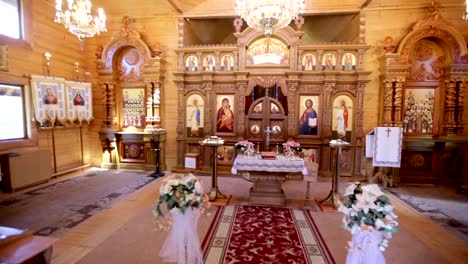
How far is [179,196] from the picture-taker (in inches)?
94.0

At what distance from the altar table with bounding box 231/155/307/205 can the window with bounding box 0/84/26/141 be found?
5423 millimetres

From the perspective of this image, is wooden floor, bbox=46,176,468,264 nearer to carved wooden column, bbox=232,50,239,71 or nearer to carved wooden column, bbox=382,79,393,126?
carved wooden column, bbox=382,79,393,126

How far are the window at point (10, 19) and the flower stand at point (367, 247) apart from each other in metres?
7.87

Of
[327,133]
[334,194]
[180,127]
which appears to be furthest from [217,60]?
[334,194]

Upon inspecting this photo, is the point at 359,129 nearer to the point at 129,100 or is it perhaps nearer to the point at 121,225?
the point at 121,225

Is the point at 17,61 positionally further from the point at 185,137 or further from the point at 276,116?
the point at 276,116

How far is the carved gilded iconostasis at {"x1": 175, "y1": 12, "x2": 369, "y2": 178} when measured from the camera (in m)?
7.04

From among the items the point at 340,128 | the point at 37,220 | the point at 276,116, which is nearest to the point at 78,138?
the point at 37,220

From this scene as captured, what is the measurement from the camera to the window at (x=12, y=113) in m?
5.68

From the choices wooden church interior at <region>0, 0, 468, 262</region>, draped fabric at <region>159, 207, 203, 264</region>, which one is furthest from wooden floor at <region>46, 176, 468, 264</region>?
wooden church interior at <region>0, 0, 468, 262</region>

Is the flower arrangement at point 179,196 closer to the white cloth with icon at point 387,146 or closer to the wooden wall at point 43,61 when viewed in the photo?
the white cloth with icon at point 387,146

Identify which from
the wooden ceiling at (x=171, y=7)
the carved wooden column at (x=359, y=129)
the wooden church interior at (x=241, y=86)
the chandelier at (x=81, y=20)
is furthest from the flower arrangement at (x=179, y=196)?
the wooden ceiling at (x=171, y=7)

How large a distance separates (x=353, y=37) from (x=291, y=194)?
5.26 meters

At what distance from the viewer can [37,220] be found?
4184 millimetres
